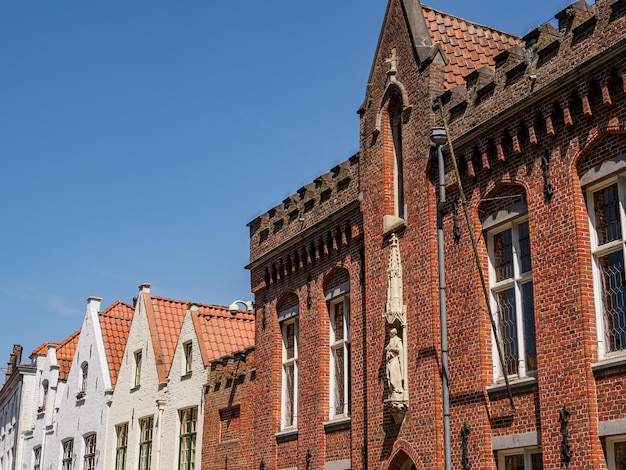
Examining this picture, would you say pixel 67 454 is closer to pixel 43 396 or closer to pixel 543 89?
pixel 43 396

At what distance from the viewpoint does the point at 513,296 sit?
16797 millimetres

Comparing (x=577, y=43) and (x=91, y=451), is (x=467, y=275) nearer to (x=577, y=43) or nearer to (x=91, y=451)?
(x=577, y=43)

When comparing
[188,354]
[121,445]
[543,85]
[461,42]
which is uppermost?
[461,42]

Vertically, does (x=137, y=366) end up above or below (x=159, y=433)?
above

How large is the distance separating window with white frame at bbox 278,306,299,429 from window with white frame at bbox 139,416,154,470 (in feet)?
28.7

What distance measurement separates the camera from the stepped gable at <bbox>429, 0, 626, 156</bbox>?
49.2ft

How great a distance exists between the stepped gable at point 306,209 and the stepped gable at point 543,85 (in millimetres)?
4104

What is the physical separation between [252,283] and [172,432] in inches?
250

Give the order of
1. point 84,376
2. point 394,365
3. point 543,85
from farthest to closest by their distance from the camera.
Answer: point 84,376 → point 394,365 → point 543,85

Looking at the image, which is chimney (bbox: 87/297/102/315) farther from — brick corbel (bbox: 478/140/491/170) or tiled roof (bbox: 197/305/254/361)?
brick corbel (bbox: 478/140/491/170)

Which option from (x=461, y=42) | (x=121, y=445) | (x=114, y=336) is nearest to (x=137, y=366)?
(x=121, y=445)

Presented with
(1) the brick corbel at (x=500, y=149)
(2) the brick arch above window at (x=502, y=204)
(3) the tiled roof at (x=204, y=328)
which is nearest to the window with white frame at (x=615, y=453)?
(2) the brick arch above window at (x=502, y=204)

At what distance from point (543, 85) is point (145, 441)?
20639 millimetres

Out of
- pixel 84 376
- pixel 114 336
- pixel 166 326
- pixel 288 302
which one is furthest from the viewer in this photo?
pixel 84 376
